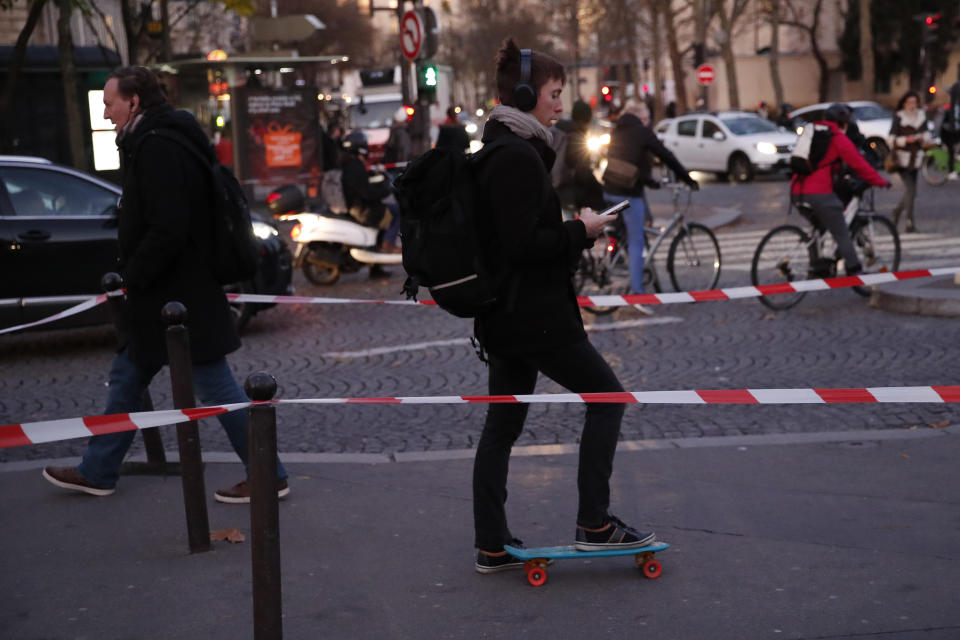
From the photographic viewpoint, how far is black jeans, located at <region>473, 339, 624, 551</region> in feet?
14.8

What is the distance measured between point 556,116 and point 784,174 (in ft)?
88.3

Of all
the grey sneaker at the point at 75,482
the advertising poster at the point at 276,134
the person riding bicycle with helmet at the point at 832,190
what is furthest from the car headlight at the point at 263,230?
the advertising poster at the point at 276,134

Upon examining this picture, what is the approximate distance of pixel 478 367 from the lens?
9172 mm

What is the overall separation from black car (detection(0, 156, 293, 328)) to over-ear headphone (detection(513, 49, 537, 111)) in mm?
6188

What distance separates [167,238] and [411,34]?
13.3 m

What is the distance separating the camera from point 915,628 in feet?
13.6

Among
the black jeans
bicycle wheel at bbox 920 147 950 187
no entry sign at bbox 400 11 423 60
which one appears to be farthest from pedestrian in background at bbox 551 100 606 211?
bicycle wheel at bbox 920 147 950 187

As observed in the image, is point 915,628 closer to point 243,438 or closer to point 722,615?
point 722,615

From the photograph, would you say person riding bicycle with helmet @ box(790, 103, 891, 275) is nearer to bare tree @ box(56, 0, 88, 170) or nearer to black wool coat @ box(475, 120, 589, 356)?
black wool coat @ box(475, 120, 589, 356)

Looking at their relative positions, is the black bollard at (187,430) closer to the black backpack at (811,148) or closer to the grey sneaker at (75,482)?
the grey sneaker at (75,482)

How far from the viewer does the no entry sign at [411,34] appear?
1816cm

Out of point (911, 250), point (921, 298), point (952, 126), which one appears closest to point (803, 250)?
point (921, 298)

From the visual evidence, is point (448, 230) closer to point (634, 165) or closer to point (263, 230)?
point (634, 165)

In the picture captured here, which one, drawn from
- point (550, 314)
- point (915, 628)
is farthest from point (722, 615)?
point (550, 314)
